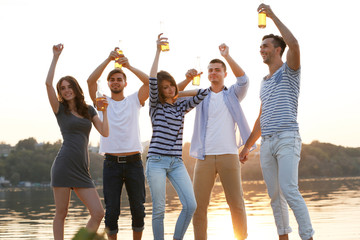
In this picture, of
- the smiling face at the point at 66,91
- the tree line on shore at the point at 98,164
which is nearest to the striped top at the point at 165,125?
the smiling face at the point at 66,91

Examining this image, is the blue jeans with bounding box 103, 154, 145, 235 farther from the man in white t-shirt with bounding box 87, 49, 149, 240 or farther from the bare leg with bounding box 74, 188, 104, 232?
the bare leg with bounding box 74, 188, 104, 232

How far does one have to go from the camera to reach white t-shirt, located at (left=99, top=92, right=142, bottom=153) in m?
6.28

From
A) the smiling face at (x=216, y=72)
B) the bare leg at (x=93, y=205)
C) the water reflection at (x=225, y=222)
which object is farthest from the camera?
the water reflection at (x=225, y=222)

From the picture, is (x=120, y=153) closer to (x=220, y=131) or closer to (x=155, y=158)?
(x=155, y=158)

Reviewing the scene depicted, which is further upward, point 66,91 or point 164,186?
point 66,91

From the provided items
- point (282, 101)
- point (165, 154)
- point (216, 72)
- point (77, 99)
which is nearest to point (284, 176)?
point (282, 101)

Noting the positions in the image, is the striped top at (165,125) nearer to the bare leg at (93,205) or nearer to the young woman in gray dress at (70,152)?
the young woman in gray dress at (70,152)

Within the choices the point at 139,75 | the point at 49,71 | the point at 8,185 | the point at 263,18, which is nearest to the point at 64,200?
the point at 49,71

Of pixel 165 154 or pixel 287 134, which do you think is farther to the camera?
pixel 165 154

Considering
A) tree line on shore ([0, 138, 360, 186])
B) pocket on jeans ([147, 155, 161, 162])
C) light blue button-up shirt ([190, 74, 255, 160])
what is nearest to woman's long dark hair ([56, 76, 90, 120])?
pocket on jeans ([147, 155, 161, 162])

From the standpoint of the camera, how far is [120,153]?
633 cm

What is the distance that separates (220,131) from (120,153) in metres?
1.25

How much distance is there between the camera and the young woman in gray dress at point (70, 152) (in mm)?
5621

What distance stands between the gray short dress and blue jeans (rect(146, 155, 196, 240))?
0.69 meters
